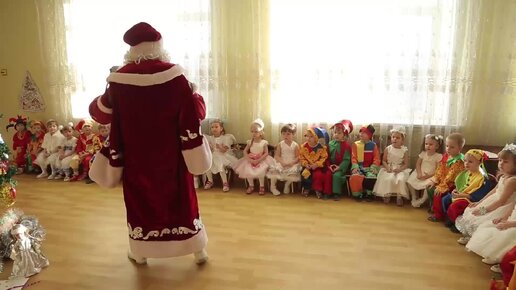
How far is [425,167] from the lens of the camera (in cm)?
397

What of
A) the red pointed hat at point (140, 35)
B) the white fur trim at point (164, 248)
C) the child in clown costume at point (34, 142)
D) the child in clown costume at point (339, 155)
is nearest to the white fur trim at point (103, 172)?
the white fur trim at point (164, 248)

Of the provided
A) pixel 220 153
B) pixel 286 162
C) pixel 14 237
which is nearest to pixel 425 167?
pixel 286 162

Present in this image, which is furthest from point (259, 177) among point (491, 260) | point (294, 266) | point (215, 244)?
point (491, 260)

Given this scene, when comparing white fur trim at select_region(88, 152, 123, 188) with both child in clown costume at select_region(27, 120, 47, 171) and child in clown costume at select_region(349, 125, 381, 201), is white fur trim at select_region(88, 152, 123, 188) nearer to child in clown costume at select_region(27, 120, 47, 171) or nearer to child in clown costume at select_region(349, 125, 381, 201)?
child in clown costume at select_region(349, 125, 381, 201)

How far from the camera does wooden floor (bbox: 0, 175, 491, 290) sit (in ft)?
8.84

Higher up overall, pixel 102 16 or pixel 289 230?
pixel 102 16

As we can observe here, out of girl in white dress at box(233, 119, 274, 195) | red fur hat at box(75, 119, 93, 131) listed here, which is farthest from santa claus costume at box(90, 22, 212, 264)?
red fur hat at box(75, 119, 93, 131)

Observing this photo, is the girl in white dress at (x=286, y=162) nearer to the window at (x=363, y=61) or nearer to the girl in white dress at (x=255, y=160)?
the girl in white dress at (x=255, y=160)

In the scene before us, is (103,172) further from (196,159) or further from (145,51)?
(145,51)

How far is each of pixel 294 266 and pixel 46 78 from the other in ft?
13.8

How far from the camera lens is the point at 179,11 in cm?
469

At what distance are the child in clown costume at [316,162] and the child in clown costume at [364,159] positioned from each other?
25 centimetres

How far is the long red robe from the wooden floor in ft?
0.93

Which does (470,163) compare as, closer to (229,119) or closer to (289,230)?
(289,230)
